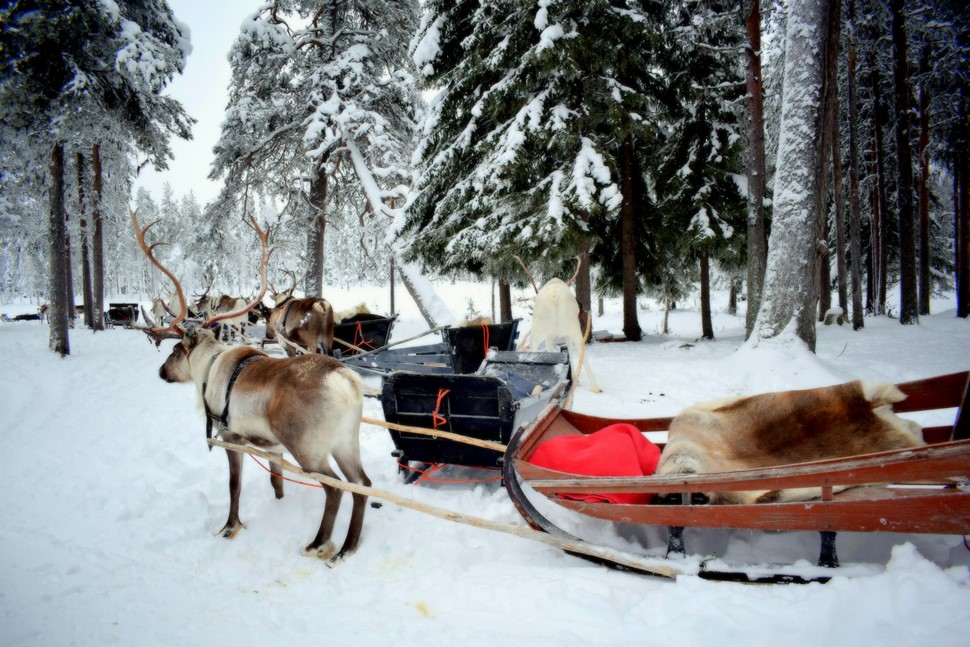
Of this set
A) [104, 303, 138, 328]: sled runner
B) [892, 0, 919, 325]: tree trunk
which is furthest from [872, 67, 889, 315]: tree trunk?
[104, 303, 138, 328]: sled runner

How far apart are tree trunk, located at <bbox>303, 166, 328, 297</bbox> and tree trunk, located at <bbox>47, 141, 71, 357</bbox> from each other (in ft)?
18.4

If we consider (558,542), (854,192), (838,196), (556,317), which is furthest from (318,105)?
(854,192)

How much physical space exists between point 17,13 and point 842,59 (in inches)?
888

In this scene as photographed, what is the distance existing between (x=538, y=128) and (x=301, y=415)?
26.2ft

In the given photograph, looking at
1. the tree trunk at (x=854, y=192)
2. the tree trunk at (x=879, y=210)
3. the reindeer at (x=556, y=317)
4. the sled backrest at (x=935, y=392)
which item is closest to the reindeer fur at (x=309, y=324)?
the reindeer at (x=556, y=317)

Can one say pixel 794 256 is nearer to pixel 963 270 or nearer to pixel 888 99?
pixel 963 270

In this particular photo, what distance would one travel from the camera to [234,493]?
11.5 ft

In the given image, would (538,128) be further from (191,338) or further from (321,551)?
(321,551)

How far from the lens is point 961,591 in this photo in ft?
5.53

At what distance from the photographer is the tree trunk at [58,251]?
10.4 m

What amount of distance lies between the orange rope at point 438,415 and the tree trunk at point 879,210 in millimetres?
17697

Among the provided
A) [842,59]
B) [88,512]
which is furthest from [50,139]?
[842,59]

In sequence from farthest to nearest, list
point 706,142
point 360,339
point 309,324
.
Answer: point 706,142 → point 360,339 → point 309,324

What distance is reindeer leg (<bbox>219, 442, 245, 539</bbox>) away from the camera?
3.40m
